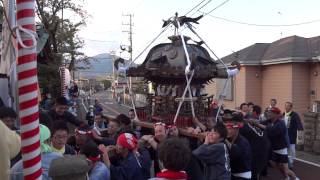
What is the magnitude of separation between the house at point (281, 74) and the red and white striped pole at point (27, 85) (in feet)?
58.0

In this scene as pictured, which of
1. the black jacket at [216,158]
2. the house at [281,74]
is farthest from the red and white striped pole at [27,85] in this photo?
the house at [281,74]

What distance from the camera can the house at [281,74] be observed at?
2009cm

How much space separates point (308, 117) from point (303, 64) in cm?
740

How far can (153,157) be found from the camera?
5.43 meters

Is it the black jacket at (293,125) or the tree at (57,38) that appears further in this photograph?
the tree at (57,38)

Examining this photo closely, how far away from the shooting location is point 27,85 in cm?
245

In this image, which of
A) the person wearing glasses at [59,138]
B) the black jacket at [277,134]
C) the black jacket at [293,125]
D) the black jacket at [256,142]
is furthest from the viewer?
the black jacket at [293,125]

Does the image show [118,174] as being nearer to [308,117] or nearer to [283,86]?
[308,117]

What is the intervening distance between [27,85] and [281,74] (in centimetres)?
2011

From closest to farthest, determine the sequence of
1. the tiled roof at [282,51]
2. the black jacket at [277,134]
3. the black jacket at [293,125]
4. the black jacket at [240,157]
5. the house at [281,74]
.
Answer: the black jacket at [240,157], the black jacket at [277,134], the black jacket at [293,125], the house at [281,74], the tiled roof at [282,51]

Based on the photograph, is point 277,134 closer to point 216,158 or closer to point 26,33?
point 216,158

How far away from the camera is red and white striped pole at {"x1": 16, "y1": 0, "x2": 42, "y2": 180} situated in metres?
2.45

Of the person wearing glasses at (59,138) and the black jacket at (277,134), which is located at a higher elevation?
the person wearing glasses at (59,138)

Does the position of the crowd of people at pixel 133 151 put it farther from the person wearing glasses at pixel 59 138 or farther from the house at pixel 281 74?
the house at pixel 281 74
